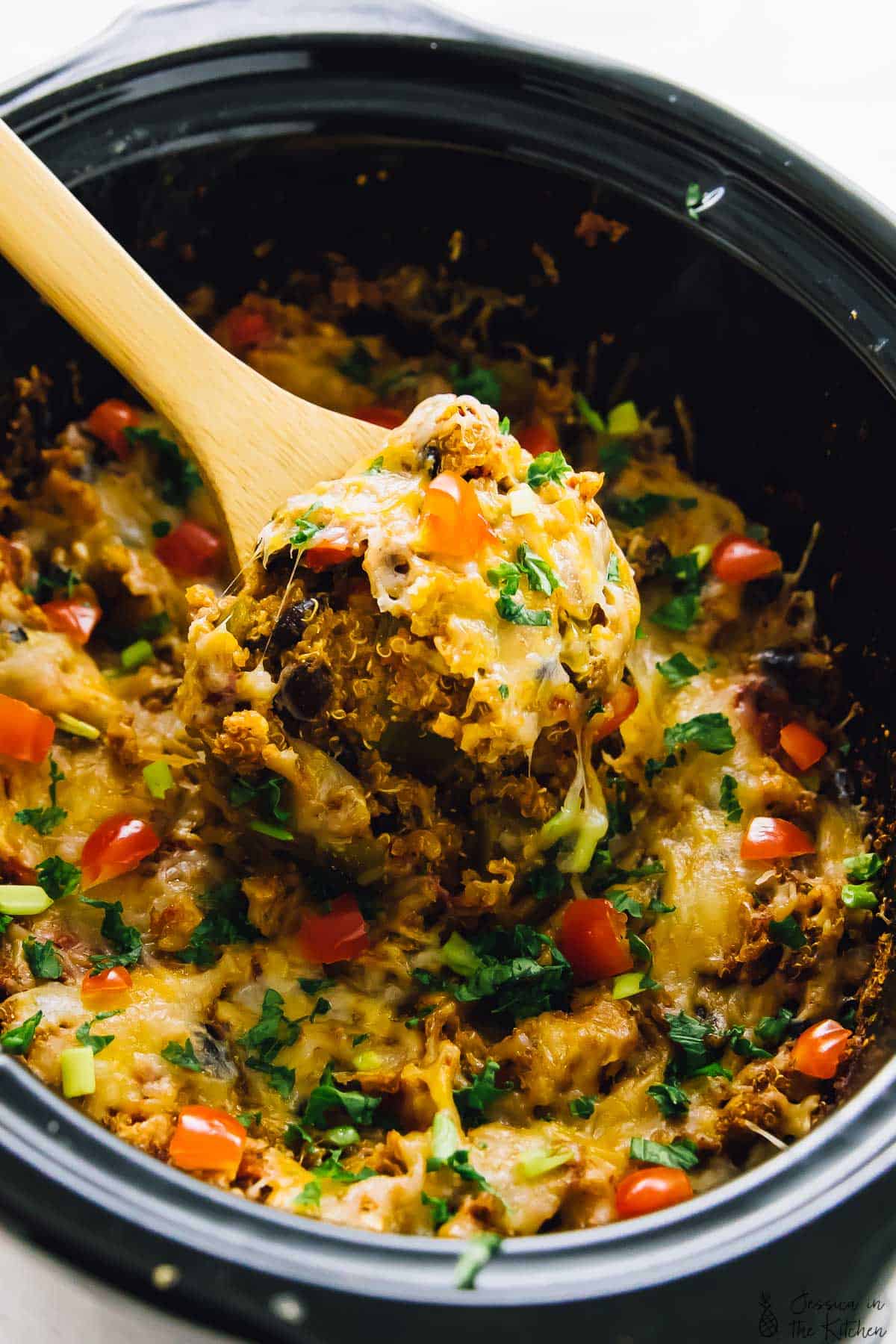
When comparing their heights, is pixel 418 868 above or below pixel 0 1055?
above

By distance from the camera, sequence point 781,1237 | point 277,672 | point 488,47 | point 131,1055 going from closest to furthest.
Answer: point 781,1237, point 131,1055, point 277,672, point 488,47

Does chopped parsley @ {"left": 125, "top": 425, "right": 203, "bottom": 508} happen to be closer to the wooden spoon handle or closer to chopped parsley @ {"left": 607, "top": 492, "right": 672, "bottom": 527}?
Result: the wooden spoon handle

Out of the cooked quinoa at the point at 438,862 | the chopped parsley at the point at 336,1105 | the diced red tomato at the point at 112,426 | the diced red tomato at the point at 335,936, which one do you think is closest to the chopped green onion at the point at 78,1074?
the cooked quinoa at the point at 438,862

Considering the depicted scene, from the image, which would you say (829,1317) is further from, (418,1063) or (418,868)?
(418,868)

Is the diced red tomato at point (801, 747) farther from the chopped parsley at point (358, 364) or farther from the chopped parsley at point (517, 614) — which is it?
the chopped parsley at point (358, 364)

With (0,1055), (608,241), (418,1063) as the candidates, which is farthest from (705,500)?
(0,1055)

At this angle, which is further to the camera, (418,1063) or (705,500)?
(705,500)
